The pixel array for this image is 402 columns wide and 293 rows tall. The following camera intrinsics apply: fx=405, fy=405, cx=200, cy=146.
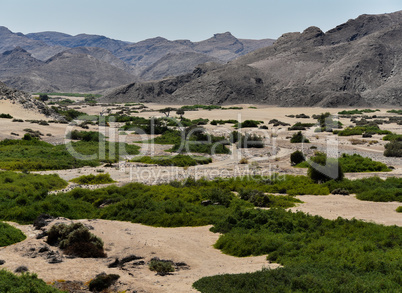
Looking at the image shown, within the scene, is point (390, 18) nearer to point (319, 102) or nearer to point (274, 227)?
point (319, 102)

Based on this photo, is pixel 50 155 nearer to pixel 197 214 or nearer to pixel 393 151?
pixel 197 214

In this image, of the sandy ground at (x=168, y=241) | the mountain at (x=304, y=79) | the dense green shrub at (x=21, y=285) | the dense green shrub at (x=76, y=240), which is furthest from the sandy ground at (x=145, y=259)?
the mountain at (x=304, y=79)

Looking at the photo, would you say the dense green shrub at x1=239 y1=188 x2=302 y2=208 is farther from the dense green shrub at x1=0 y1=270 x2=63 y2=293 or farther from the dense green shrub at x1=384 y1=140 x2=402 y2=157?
the dense green shrub at x1=384 y1=140 x2=402 y2=157

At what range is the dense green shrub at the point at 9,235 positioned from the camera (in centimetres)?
1173

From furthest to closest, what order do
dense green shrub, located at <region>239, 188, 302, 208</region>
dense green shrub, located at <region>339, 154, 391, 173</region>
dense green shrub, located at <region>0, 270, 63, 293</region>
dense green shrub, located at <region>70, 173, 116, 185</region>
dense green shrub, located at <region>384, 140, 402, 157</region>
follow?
dense green shrub, located at <region>384, 140, 402, 157</region>, dense green shrub, located at <region>339, 154, 391, 173</region>, dense green shrub, located at <region>70, 173, 116, 185</region>, dense green shrub, located at <region>239, 188, 302, 208</region>, dense green shrub, located at <region>0, 270, 63, 293</region>

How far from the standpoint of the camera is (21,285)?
783cm

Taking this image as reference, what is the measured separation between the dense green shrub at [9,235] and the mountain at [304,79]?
8786 cm

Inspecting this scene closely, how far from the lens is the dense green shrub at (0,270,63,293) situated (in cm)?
767

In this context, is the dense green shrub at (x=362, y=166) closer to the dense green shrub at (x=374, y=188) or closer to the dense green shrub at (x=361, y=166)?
the dense green shrub at (x=361, y=166)

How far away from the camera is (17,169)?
25.1m

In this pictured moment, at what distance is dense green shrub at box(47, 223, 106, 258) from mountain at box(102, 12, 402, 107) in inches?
3443

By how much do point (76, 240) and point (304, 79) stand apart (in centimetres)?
10549

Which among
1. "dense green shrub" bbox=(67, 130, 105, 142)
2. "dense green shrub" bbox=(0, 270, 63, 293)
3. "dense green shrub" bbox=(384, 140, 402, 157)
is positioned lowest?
"dense green shrub" bbox=(0, 270, 63, 293)

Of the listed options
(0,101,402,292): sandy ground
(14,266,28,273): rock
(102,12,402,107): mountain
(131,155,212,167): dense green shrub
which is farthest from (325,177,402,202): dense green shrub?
(102,12,402,107): mountain
